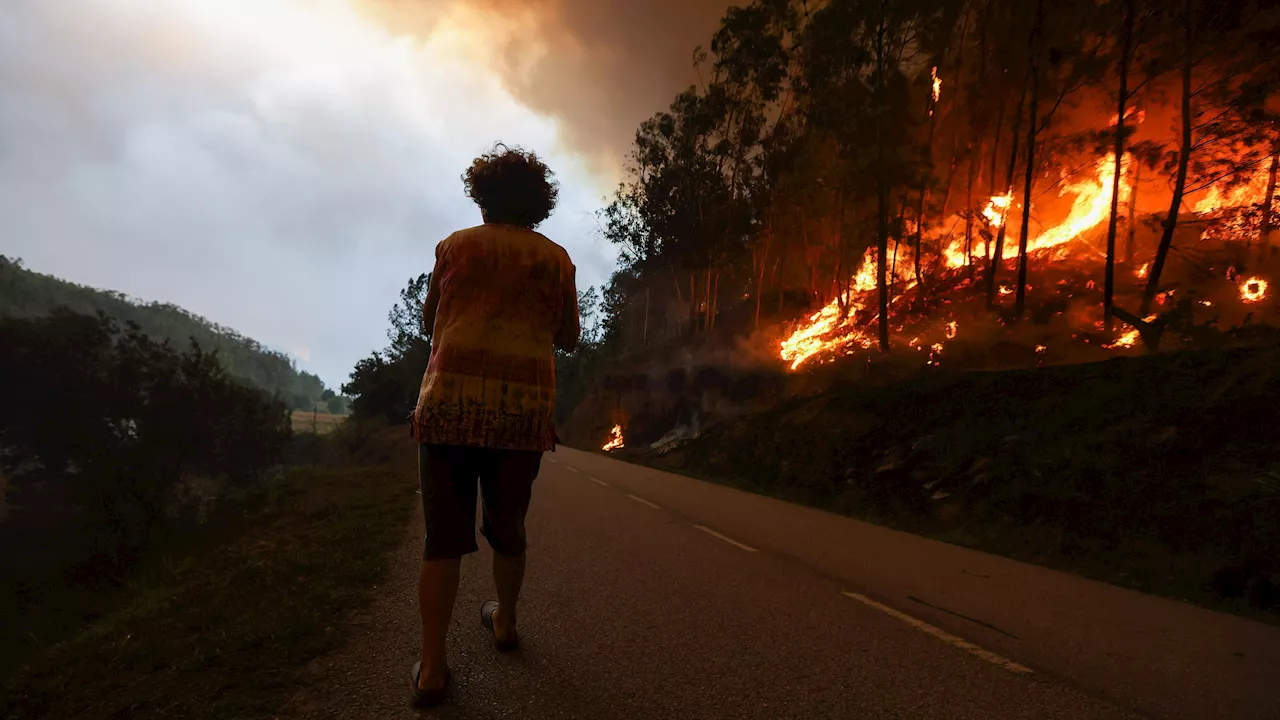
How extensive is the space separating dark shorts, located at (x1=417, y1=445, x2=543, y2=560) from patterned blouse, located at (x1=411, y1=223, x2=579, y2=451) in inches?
3.7

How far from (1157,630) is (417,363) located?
58575 mm

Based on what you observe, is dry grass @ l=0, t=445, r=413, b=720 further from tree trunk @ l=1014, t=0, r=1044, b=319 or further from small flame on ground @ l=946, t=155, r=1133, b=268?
small flame on ground @ l=946, t=155, r=1133, b=268

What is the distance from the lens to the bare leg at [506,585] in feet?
9.58

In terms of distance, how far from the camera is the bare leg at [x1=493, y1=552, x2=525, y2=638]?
2920mm

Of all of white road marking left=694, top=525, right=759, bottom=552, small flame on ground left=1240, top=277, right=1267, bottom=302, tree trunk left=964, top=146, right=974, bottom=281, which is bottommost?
white road marking left=694, top=525, right=759, bottom=552

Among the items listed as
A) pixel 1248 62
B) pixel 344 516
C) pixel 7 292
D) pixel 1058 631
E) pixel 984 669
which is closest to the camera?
pixel 984 669

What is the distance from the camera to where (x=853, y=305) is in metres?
30.9

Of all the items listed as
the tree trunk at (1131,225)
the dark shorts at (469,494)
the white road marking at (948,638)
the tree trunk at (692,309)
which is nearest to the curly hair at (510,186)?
the dark shorts at (469,494)

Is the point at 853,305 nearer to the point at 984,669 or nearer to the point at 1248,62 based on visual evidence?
the point at 1248,62

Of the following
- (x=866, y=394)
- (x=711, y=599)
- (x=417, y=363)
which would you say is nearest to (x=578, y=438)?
(x=417, y=363)

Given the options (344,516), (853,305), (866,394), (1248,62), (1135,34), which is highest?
(1135,34)

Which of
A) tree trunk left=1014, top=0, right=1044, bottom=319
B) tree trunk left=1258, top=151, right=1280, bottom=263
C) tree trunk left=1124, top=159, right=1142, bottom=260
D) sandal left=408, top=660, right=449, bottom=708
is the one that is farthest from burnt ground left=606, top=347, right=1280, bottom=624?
tree trunk left=1124, top=159, right=1142, bottom=260

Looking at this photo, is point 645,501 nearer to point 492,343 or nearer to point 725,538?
point 725,538

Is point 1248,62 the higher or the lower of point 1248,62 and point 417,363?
the higher
